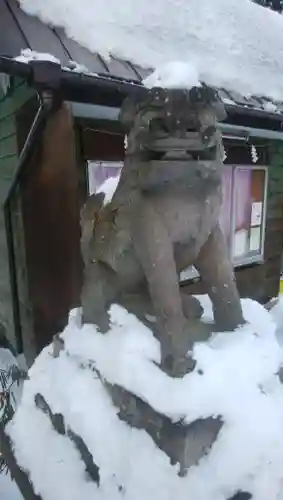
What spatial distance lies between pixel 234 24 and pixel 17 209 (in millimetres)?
2721

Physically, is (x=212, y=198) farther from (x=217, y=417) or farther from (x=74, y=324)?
(x=74, y=324)

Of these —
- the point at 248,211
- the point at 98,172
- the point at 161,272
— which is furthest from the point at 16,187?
the point at 248,211

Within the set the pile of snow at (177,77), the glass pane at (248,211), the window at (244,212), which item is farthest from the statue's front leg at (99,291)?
the glass pane at (248,211)

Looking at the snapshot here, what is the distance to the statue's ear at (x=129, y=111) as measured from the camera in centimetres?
111

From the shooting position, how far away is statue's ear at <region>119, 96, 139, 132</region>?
3.64ft

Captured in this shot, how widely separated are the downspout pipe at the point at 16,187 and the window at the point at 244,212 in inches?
56.7

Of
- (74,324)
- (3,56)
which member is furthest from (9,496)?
(3,56)

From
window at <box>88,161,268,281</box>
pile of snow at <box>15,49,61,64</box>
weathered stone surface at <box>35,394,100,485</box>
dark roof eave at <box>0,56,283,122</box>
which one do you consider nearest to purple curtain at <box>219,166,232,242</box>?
window at <box>88,161,268,281</box>

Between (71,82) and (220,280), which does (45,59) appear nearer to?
(71,82)

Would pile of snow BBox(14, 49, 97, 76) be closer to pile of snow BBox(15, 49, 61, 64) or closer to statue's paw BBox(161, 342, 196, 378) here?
pile of snow BBox(15, 49, 61, 64)

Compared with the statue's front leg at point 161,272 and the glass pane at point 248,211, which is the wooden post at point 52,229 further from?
the glass pane at point 248,211

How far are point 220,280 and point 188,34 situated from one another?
99.5 inches

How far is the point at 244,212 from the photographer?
12.7 ft

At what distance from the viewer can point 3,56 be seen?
1747 mm
